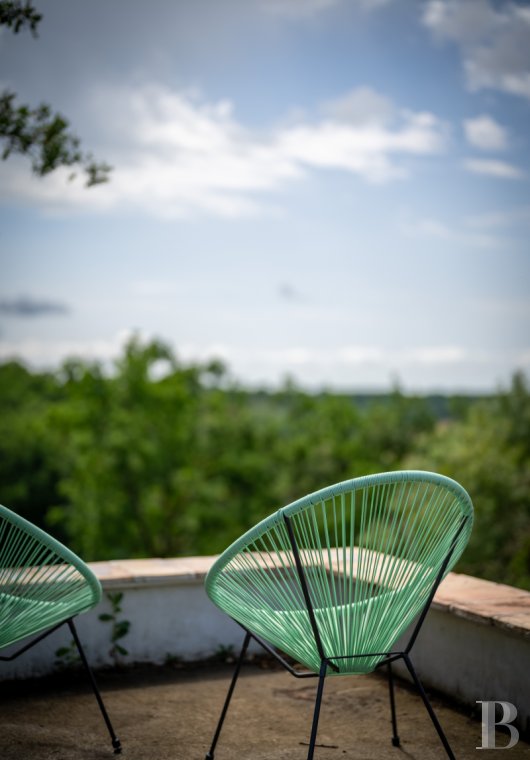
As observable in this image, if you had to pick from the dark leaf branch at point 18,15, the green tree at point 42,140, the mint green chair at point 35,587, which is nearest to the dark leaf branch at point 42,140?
the green tree at point 42,140

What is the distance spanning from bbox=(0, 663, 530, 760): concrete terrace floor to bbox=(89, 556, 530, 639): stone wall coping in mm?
354

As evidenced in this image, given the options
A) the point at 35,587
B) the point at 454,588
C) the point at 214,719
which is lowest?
the point at 214,719

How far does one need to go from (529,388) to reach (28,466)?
1619 centimetres

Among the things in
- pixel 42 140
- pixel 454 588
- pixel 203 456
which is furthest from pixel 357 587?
pixel 203 456

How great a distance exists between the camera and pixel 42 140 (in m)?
3.10

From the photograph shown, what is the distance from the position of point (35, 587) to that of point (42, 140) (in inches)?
70.9

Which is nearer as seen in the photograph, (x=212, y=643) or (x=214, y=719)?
(x=214, y=719)

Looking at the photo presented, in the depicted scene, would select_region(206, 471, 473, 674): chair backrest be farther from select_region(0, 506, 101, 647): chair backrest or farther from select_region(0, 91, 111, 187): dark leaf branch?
select_region(0, 91, 111, 187): dark leaf branch

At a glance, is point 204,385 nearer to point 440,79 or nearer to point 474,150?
point 474,150

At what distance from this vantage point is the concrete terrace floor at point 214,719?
2316 mm

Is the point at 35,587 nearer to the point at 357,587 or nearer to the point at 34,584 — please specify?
the point at 34,584

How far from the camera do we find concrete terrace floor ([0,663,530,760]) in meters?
2.32

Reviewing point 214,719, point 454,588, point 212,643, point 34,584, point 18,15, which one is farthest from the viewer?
point 212,643

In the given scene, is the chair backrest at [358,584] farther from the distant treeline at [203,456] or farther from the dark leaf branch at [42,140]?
the distant treeline at [203,456]
